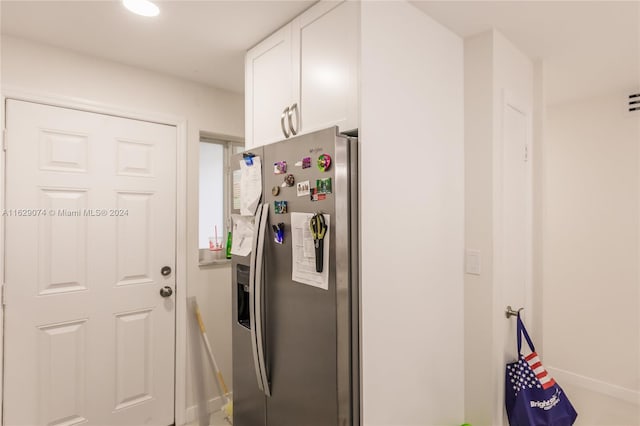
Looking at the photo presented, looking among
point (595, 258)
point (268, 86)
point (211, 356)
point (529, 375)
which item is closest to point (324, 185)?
point (268, 86)

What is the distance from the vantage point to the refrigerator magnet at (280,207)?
63.4 inches

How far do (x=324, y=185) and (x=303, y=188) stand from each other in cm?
13

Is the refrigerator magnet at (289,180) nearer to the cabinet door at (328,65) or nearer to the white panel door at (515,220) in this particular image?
the cabinet door at (328,65)

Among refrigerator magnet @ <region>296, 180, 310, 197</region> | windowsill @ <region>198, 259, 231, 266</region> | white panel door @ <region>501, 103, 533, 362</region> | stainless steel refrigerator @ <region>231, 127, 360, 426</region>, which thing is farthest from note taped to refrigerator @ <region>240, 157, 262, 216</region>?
white panel door @ <region>501, 103, 533, 362</region>

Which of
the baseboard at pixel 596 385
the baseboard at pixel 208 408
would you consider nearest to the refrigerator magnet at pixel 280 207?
the baseboard at pixel 208 408

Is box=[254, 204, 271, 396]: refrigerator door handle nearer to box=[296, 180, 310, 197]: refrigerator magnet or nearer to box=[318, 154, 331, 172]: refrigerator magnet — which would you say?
box=[296, 180, 310, 197]: refrigerator magnet

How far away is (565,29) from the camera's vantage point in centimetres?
189

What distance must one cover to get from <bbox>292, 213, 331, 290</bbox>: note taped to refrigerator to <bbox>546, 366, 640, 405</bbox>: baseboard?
2.57 metres

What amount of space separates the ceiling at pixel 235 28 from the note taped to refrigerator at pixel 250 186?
695 millimetres

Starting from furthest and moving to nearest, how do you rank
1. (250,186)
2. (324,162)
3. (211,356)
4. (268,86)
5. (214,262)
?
(214,262)
(211,356)
(268,86)
(250,186)
(324,162)

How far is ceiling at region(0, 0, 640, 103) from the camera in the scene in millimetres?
1655

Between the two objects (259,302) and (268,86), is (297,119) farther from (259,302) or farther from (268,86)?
(259,302)

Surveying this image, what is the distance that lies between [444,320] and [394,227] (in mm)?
629

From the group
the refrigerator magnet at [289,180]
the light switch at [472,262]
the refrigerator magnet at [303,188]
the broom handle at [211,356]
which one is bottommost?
the broom handle at [211,356]
